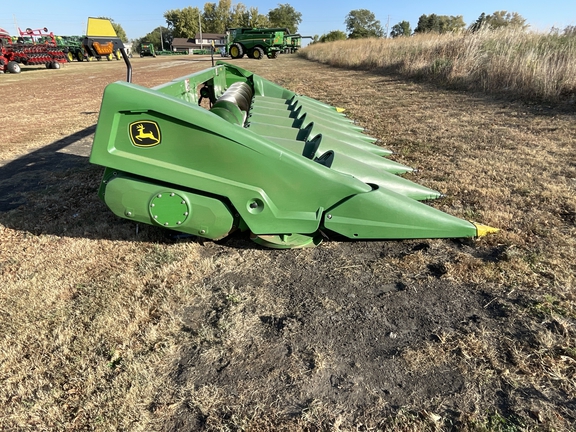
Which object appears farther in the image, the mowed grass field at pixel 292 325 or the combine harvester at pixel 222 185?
the combine harvester at pixel 222 185

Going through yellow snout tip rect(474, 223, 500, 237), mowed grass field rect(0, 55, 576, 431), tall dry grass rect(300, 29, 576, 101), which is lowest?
mowed grass field rect(0, 55, 576, 431)

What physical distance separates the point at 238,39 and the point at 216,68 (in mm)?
28307

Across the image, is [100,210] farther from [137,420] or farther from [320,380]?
[320,380]

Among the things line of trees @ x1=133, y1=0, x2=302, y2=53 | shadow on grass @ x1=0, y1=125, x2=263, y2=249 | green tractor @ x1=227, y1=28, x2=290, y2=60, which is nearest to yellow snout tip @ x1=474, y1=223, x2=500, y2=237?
shadow on grass @ x1=0, y1=125, x2=263, y2=249

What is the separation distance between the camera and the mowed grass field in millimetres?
1516

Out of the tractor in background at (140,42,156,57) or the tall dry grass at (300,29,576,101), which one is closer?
the tall dry grass at (300,29,576,101)

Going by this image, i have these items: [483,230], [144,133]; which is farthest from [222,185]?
[483,230]

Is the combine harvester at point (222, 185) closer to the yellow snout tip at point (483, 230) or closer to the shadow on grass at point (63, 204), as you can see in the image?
the yellow snout tip at point (483, 230)

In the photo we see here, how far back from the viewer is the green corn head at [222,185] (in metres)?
2.17

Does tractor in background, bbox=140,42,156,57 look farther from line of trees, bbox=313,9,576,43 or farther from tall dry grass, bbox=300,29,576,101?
tall dry grass, bbox=300,29,576,101

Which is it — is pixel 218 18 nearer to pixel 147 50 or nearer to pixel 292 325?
pixel 147 50

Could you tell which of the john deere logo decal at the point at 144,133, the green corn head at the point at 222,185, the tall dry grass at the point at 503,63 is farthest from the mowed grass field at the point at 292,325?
the tall dry grass at the point at 503,63

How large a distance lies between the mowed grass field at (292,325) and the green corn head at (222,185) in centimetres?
24

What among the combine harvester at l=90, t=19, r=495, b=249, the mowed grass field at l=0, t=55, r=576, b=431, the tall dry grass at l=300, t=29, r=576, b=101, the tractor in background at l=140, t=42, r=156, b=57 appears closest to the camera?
the mowed grass field at l=0, t=55, r=576, b=431
